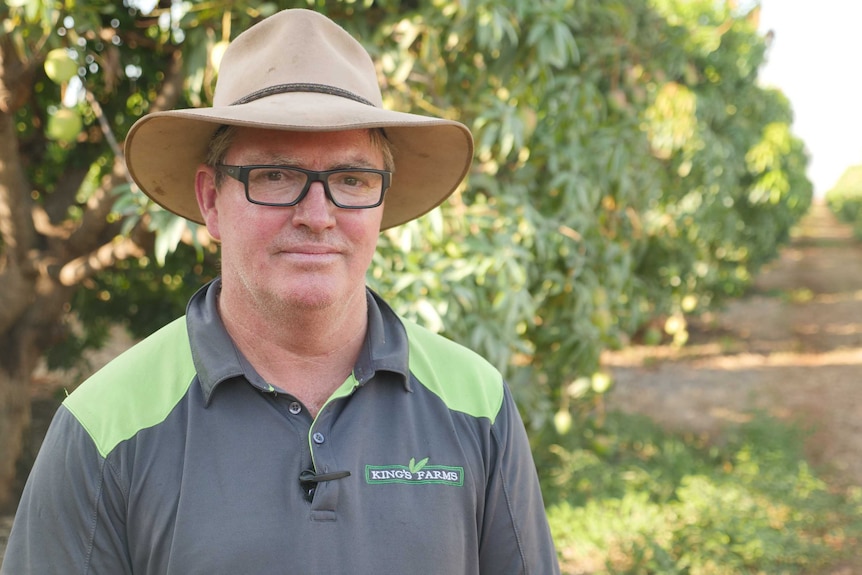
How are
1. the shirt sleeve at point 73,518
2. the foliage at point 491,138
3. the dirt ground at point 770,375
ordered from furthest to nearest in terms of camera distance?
the dirt ground at point 770,375
the foliage at point 491,138
the shirt sleeve at point 73,518

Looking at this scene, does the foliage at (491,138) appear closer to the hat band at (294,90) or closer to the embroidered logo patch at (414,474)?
the hat band at (294,90)

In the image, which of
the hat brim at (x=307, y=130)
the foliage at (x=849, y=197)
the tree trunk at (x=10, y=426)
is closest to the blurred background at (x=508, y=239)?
the tree trunk at (x=10, y=426)

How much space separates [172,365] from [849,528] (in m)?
5.03

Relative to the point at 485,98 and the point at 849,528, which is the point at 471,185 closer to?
the point at 485,98

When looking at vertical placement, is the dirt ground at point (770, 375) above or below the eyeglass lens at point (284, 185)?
below

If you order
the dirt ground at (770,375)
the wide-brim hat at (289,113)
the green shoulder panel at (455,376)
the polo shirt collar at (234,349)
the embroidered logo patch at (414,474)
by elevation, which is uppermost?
the wide-brim hat at (289,113)

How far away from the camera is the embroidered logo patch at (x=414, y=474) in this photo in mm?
1417

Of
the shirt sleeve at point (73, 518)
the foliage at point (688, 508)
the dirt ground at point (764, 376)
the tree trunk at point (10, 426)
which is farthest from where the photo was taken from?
the dirt ground at point (764, 376)

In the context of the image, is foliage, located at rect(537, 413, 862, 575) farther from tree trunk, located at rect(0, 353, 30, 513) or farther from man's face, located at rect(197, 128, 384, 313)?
man's face, located at rect(197, 128, 384, 313)

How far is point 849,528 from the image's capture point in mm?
5383

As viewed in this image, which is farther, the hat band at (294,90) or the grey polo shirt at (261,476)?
the hat band at (294,90)

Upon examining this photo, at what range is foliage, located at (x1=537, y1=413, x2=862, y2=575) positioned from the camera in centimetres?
463

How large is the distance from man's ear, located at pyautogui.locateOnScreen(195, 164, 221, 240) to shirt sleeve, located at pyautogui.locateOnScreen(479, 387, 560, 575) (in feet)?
2.01

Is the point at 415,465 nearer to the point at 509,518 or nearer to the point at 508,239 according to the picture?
the point at 509,518
